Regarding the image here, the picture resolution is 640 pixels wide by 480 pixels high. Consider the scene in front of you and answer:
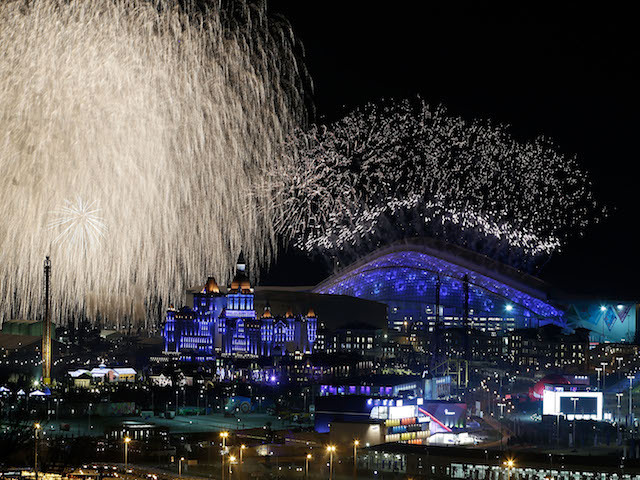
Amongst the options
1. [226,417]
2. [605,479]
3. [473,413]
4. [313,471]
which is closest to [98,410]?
[226,417]

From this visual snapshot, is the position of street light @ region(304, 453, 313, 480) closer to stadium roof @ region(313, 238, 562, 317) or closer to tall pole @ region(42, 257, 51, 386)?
tall pole @ region(42, 257, 51, 386)

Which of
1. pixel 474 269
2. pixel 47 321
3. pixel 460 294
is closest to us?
pixel 47 321

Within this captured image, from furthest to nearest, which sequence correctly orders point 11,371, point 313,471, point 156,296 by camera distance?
point 156,296 < point 11,371 < point 313,471

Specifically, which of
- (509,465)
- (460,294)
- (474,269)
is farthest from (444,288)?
(509,465)

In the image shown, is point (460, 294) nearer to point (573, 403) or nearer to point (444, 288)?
point (444, 288)

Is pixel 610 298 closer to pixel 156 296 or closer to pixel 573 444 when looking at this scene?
pixel 573 444

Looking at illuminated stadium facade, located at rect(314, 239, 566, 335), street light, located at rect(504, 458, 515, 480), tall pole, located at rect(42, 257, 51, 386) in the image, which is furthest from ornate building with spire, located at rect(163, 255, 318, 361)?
street light, located at rect(504, 458, 515, 480)
